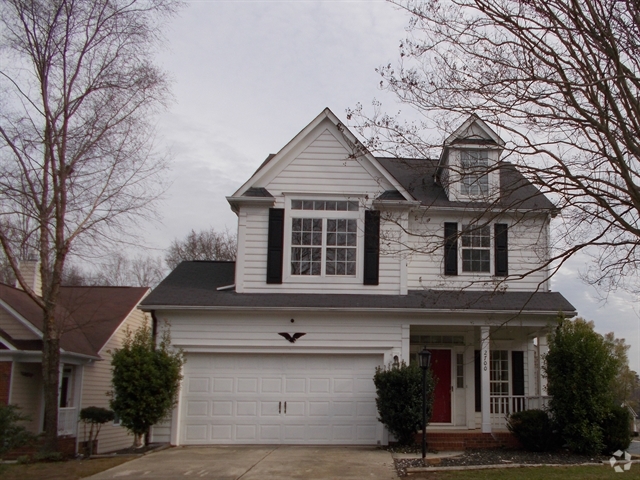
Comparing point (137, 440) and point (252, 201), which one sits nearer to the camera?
point (137, 440)

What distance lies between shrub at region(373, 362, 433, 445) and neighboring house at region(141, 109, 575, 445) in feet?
3.13

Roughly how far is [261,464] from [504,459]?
16.1ft

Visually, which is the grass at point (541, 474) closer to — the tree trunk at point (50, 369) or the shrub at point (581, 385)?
the shrub at point (581, 385)

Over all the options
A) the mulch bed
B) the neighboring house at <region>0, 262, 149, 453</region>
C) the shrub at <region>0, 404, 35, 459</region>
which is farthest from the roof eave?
the shrub at <region>0, 404, 35, 459</region>

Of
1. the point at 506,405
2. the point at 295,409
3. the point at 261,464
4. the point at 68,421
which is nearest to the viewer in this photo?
the point at 261,464

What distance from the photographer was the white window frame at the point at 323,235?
1708 centimetres

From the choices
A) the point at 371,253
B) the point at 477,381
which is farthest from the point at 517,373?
the point at 371,253

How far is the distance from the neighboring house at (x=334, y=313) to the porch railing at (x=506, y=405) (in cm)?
5

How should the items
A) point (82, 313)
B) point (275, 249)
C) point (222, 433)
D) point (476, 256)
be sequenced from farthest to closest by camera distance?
point (82, 313) → point (476, 256) → point (275, 249) → point (222, 433)

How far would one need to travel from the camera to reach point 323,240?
1722 centimetres

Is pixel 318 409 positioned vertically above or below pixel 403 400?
below

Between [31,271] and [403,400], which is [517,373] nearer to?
[403,400]

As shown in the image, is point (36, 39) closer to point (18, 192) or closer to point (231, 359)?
point (18, 192)

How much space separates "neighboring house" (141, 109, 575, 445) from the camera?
16.4 m
